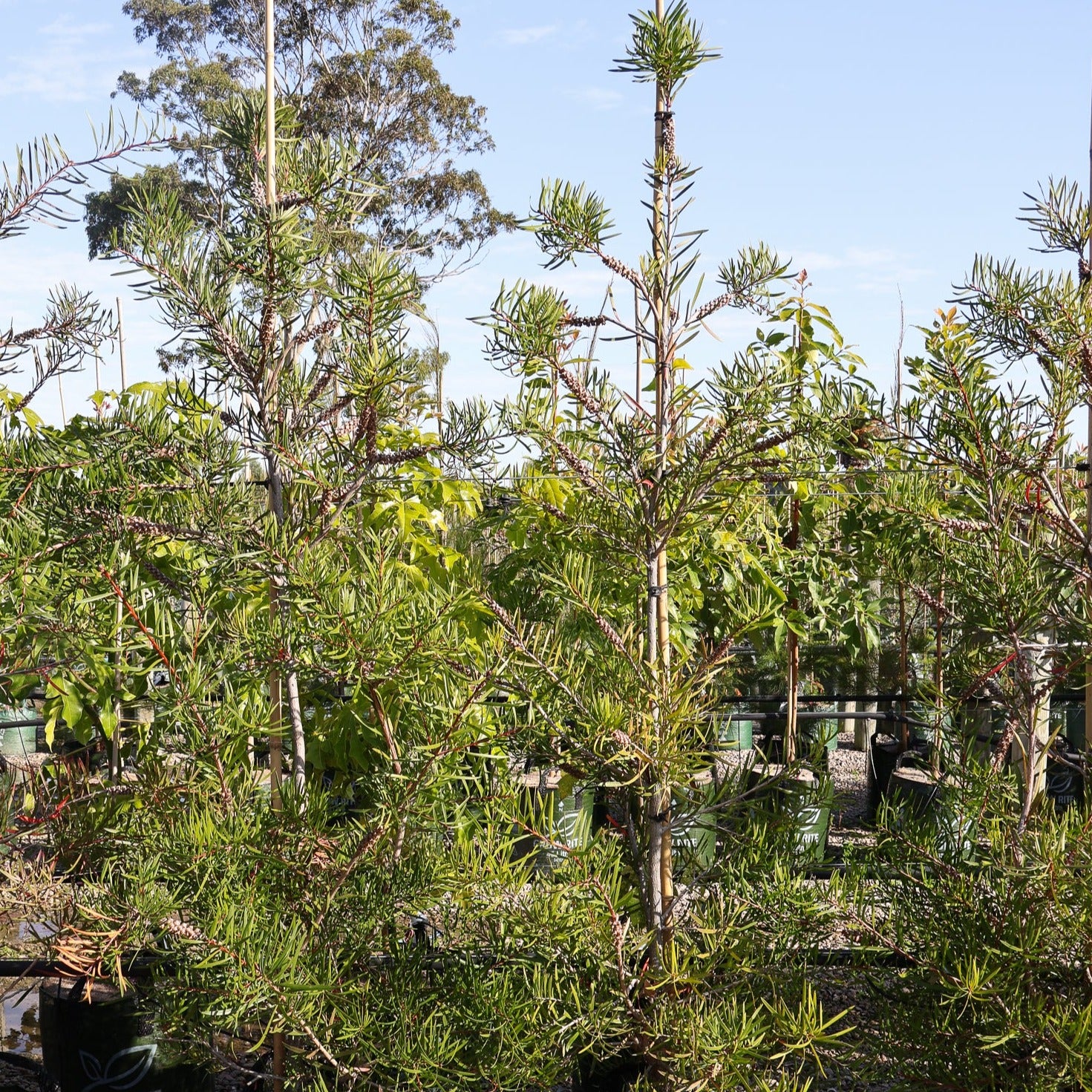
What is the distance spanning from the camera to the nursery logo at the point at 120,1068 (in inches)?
77.2

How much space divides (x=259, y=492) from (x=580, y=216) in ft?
1.84

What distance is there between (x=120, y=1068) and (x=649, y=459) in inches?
60.0

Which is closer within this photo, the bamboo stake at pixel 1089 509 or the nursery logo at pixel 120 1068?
the bamboo stake at pixel 1089 509

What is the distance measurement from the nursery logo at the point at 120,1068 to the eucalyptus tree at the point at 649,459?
3.69 feet

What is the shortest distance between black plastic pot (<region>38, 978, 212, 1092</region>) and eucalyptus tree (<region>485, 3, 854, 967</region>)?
1.10 metres

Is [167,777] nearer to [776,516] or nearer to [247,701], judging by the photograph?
[247,701]

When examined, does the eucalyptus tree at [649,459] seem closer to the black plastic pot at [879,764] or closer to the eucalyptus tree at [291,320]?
the eucalyptus tree at [291,320]

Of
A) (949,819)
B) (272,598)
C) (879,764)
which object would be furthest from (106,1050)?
(879,764)

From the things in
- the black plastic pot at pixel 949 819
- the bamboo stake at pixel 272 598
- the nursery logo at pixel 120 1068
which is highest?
the bamboo stake at pixel 272 598

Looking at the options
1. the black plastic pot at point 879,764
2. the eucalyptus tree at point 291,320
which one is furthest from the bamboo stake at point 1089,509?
the black plastic pot at point 879,764

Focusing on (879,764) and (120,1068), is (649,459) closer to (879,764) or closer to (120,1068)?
(120,1068)

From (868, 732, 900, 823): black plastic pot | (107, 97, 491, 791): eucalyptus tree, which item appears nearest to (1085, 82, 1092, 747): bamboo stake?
(107, 97, 491, 791): eucalyptus tree

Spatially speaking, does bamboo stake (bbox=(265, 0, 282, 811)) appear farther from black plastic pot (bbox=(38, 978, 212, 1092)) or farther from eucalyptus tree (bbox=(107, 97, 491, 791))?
black plastic pot (bbox=(38, 978, 212, 1092))

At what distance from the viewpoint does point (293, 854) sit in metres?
1.36
